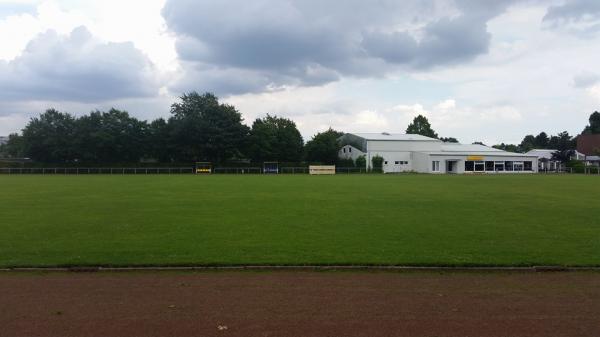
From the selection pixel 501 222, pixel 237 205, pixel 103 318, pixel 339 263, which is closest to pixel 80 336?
pixel 103 318

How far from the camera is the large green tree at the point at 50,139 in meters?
81.4

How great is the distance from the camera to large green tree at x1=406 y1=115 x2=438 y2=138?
121812 millimetres

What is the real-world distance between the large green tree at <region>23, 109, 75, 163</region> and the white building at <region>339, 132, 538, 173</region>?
5169 cm

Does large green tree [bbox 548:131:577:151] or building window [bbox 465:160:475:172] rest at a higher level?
large green tree [bbox 548:131:577:151]

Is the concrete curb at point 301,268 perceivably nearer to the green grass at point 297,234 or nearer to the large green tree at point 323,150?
the green grass at point 297,234

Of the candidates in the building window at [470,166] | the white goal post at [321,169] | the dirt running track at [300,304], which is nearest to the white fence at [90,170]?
the white goal post at [321,169]

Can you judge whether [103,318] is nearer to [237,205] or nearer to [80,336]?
[80,336]

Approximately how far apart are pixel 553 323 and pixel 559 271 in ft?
10.8

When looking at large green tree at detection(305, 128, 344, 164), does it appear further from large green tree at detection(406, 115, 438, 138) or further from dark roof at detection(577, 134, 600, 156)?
dark roof at detection(577, 134, 600, 156)

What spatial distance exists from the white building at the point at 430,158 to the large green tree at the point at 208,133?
23281 millimetres

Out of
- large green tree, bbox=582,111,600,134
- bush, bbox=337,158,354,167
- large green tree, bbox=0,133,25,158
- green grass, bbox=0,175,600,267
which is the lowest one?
green grass, bbox=0,175,600,267

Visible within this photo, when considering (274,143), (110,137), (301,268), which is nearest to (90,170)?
(110,137)

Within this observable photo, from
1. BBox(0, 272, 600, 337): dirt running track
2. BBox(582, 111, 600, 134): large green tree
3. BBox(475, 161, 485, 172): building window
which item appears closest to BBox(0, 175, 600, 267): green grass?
BBox(0, 272, 600, 337): dirt running track

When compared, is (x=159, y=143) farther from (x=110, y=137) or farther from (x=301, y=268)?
(x=301, y=268)
